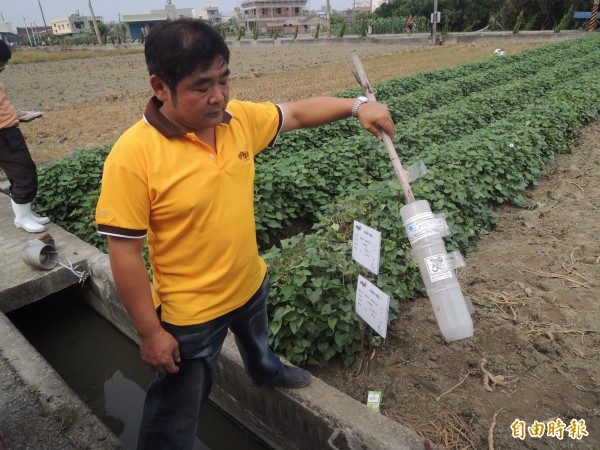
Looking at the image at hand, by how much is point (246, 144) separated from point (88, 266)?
265 centimetres

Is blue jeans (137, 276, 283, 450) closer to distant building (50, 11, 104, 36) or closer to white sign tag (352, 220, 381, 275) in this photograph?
white sign tag (352, 220, 381, 275)

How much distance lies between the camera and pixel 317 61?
26.2 metres

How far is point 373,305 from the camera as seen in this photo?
227 centimetres

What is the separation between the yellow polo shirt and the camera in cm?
151

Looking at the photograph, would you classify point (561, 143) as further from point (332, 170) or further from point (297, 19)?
point (297, 19)

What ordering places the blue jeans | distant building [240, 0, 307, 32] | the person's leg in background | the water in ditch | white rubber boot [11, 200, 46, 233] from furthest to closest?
1. distant building [240, 0, 307, 32]
2. white rubber boot [11, 200, 46, 233]
3. the person's leg in background
4. the water in ditch
5. the blue jeans

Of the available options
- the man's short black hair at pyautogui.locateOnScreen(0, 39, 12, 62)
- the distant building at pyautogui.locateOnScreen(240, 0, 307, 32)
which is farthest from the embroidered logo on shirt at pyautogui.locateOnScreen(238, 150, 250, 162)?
the distant building at pyautogui.locateOnScreen(240, 0, 307, 32)

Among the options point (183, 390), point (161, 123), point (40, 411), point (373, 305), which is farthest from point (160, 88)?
point (40, 411)

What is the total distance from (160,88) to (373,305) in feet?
4.65

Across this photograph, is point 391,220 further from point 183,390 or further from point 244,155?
point 183,390

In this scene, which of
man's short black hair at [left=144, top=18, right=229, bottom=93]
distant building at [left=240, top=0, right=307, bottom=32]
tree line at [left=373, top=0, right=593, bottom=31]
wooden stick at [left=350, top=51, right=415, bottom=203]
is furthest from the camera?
distant building at [left=240, top=0, right=307, bottom=32]

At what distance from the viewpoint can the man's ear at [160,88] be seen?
5.09 ft

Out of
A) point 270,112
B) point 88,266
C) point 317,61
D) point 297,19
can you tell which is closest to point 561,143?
point 270,112

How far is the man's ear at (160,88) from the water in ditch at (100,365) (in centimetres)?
220
